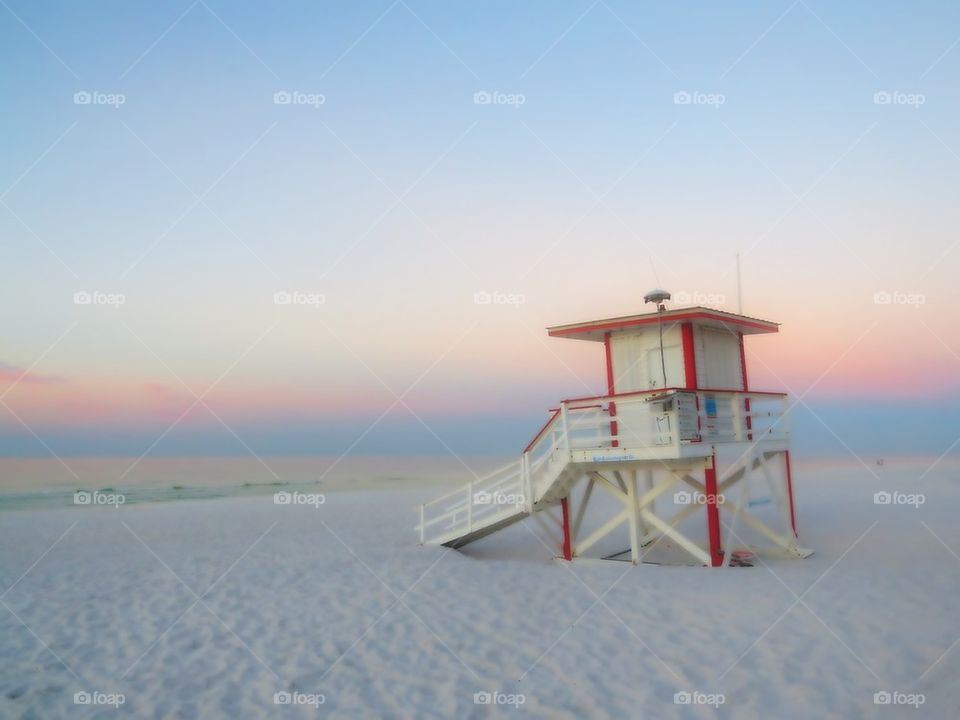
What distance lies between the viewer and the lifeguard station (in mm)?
12602

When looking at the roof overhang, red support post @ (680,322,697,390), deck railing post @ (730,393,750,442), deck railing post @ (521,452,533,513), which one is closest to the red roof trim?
the roof overhang

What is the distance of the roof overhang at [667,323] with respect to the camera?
12.7 metres

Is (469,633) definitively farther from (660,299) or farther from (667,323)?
(660,299)

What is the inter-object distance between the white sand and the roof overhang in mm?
5120


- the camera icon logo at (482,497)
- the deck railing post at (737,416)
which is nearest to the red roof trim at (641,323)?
the deck railing post at (737,416)

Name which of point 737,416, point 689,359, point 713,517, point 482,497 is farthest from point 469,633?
point 737,416

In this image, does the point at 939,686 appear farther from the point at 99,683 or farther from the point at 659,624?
the point at 99,683

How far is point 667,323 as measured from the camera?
521 inches

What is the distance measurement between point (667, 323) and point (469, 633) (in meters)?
7.65

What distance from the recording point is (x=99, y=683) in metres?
7.45

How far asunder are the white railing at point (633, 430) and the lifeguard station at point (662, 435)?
2cm

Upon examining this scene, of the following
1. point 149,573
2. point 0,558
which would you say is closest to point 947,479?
point 149,573

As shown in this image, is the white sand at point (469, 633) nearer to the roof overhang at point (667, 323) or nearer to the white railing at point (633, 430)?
the white railing at point (633, 430)

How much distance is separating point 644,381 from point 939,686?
752cm
